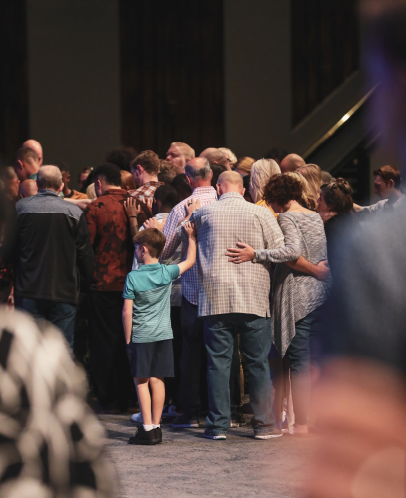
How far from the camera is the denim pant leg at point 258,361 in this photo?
5496mm

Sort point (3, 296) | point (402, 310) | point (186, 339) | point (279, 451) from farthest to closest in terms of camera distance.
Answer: point (3, 296) < point (186, 339) < point (279, 451) < point (402, 310)

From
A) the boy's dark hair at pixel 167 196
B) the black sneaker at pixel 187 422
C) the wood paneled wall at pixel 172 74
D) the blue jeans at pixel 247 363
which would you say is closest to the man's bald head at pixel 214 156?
the boy's dark hair at pixel 167 196

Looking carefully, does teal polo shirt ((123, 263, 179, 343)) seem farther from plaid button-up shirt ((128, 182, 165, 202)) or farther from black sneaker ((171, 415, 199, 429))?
plaid button-up shirt ((128, 182, 165, 202))

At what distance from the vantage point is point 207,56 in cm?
1262

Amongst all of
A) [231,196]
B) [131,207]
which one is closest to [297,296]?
[231,196]

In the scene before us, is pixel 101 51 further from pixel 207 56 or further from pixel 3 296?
pixel 3 296

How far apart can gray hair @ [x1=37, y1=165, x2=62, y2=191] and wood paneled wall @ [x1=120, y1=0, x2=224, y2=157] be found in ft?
20.4

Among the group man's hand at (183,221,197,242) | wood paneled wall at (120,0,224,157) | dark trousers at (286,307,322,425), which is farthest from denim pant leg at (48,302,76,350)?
Result: wood paneled wall at (120,0,224,157)

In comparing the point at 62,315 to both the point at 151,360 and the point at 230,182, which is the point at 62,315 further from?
the point at 230,182

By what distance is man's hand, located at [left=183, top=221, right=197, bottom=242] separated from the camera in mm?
5668

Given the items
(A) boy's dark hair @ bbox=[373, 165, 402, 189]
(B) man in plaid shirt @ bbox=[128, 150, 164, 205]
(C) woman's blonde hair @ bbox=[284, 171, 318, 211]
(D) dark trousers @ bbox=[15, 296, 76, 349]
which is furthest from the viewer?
(A) boy's dark hair @ bbox=[373, 165, 402, 189]

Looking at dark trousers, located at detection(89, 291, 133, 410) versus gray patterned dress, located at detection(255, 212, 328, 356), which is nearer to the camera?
gray patterned dress, located at detection(255, 212, 328, 356)

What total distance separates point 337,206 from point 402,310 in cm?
473

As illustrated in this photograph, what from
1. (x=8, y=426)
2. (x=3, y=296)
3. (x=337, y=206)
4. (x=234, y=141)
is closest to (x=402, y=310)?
(x=8, y=426)
